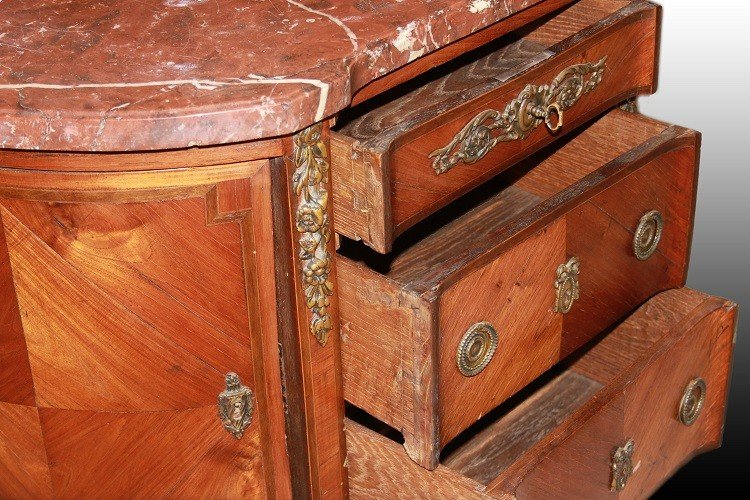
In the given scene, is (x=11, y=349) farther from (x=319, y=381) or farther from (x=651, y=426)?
(x=651, y=426)

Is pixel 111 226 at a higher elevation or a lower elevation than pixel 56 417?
higher

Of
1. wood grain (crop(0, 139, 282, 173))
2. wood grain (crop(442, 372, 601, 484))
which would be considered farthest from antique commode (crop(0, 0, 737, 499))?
wood grain (crop(442, 372, 601, 484))

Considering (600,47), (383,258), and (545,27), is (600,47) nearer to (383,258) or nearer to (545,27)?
(545,27)

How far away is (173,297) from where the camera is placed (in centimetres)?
166

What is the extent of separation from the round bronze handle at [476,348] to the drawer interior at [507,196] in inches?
8.5

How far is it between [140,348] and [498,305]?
42cm

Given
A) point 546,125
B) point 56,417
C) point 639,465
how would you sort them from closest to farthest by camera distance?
1. point 56,417
2. point 546,125
3. point 639,465

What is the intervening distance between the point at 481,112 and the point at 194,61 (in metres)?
0.35

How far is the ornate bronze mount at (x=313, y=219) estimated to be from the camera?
1619 millimetres

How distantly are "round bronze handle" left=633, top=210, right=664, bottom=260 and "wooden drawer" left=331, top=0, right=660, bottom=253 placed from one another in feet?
0.51

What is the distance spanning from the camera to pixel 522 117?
6.10 ft

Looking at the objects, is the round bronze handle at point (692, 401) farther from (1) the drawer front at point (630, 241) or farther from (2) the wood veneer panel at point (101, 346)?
(2) the wood veneer panel at point (101, 346)

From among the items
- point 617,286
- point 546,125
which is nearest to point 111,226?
point 546,125

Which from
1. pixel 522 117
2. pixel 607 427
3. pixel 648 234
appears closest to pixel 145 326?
pixel 522 117
